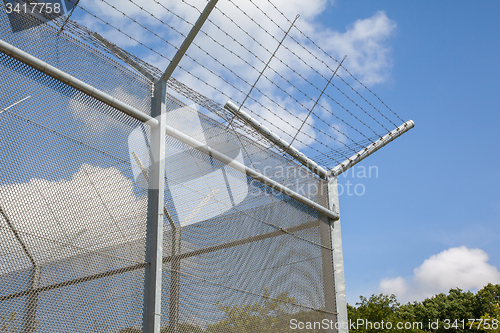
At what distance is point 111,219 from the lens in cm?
329

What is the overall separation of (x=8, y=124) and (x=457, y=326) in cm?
3060

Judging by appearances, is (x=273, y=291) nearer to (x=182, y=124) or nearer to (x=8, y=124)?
(x=182, y=124)

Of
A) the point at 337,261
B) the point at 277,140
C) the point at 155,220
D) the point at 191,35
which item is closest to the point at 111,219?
the point at 155,220

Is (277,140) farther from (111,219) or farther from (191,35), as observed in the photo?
(111,219)

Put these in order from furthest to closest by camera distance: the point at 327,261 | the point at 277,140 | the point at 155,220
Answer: the point at 327,261 < the point at 277,140 < the point at 155,220

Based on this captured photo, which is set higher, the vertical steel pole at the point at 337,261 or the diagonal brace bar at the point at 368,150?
the diagonal brace bar at the point at 368,150

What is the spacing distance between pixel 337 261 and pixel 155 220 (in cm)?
302

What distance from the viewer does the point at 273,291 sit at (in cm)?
454

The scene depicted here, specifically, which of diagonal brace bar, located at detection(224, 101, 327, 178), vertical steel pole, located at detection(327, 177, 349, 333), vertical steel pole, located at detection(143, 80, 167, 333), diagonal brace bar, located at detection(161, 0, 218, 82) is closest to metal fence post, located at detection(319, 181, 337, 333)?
vertical steel pole, located at detection(327, 177, 349, 333)

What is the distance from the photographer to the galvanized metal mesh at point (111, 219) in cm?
279

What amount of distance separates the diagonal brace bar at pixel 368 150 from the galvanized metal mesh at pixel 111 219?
160 centimetres

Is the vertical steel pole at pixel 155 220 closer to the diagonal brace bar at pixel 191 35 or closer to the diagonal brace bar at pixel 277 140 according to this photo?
the diagonal brace bar at pixel 191 35

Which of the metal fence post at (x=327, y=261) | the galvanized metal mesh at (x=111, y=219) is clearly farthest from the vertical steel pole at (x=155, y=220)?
the metal fence post at (x=327, y=261)

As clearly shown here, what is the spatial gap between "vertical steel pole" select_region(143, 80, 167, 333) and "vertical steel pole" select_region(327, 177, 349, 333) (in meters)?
2.92
